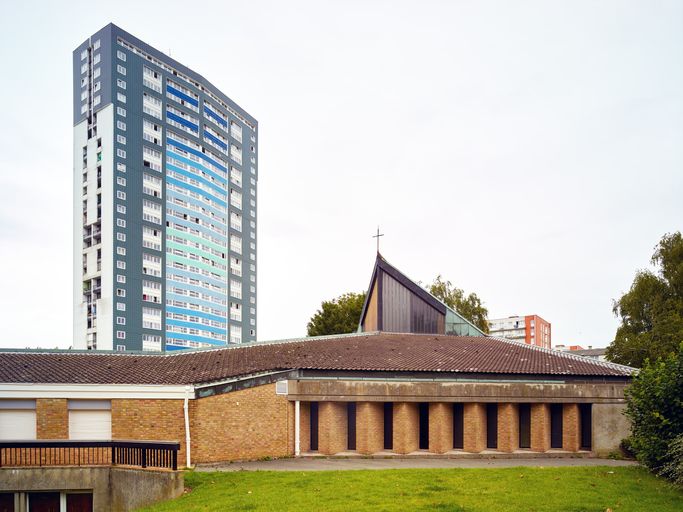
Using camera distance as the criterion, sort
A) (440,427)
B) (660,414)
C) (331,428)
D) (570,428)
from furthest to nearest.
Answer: (570,428)
(440,427)
(331,428)
(660,414)

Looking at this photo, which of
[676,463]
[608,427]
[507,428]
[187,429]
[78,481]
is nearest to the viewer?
[676,463]

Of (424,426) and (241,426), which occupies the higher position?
(241,426)

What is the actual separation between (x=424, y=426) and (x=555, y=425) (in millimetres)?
5954

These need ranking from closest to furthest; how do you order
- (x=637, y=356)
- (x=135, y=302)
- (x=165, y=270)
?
(x=637, y=356) → (x=135, y=302) → (x=165, y=270)

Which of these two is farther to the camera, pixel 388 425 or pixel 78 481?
pixel 388 425

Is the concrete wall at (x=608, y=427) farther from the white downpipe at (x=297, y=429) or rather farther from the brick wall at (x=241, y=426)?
the brick wall at (x=241, y=426)

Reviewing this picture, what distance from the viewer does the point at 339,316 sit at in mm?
59562

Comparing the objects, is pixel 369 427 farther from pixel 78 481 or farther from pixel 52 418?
pixel 52 418

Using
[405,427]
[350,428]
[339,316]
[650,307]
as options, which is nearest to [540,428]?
[405,427]

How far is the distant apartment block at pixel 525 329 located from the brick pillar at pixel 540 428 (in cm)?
12134

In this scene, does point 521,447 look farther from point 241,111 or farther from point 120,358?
point 241,111

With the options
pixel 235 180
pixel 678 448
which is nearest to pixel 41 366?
pixel 678 448

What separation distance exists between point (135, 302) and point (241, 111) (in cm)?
4749

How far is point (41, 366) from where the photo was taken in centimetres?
2317
